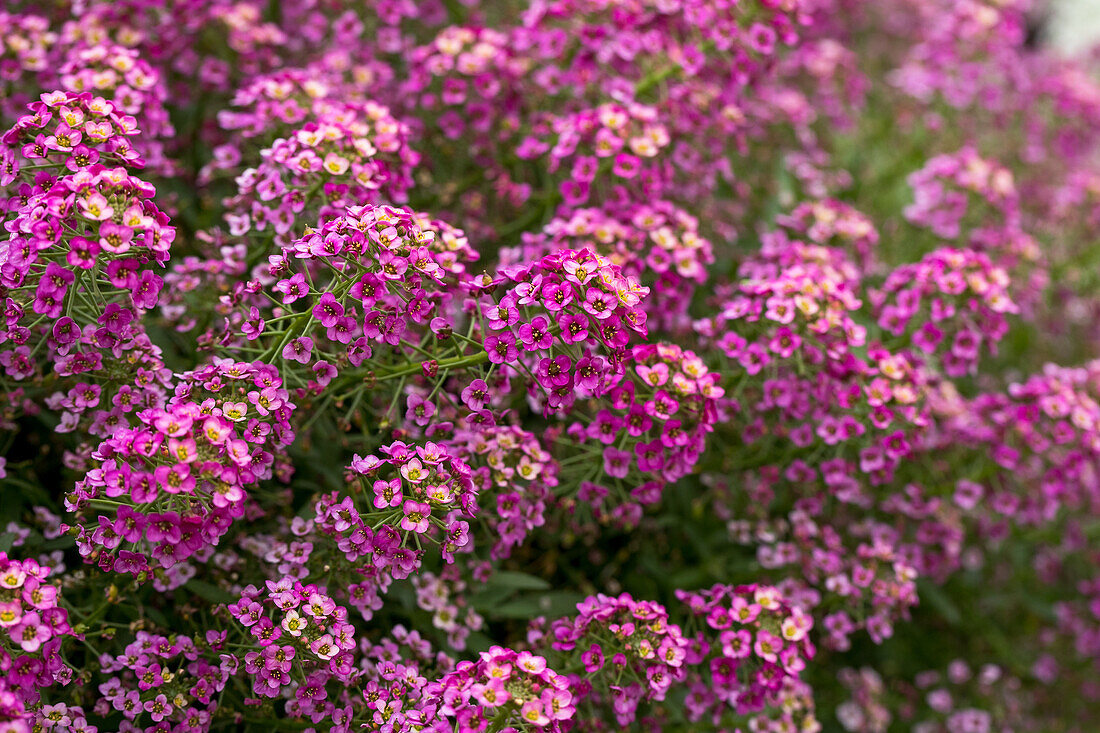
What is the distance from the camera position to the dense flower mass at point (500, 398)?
2.48 m

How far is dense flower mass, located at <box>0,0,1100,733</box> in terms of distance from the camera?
2.48 meters

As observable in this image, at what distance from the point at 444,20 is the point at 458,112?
88 centimetres

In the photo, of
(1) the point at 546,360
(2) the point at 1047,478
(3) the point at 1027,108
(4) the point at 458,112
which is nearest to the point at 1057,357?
(3) the point at 1027,108

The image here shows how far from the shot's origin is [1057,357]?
18.5 feet

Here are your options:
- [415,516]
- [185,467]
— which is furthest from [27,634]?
[415,516]

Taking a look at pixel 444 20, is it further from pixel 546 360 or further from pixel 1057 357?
pixel 1057 357

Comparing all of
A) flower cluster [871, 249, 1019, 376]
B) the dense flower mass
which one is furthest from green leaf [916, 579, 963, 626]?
flower cluster [871, 249, 1019, 376]

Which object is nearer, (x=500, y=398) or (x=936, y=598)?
(x=500, y=398)

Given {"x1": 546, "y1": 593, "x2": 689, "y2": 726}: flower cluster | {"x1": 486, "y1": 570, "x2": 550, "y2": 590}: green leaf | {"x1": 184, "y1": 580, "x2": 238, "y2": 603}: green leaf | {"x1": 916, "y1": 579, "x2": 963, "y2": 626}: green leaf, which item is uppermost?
{"x1": 546, "y1": 593, "x2": 689, "y2": 726}: flower cluster

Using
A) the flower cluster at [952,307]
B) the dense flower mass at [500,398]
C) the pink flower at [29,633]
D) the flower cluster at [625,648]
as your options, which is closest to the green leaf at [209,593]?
the dense flower mass at [500,398]

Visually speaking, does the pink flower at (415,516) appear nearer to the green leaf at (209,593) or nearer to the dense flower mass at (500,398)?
the dense flower mass at (500,398)

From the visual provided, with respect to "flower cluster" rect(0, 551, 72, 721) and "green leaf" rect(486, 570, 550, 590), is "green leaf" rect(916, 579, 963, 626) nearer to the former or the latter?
"green leaf" rect(486, 570, 550, 590)

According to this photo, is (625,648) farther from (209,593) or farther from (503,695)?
(209,593)

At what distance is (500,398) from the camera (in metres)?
3.08
